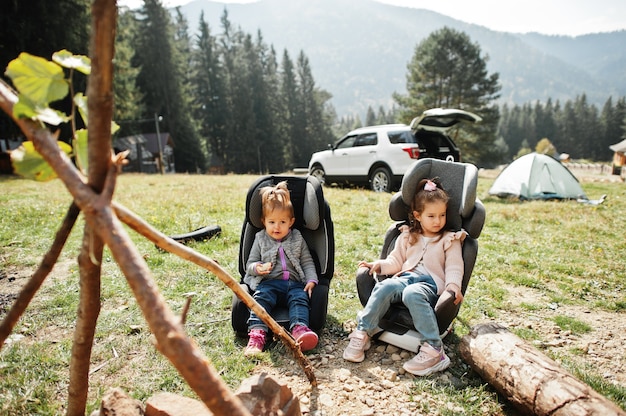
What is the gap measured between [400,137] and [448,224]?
8.07m

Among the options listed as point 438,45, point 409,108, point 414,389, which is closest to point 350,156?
point 414,389

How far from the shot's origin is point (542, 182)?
1148cm

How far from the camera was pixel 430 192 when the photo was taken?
3.35 metres

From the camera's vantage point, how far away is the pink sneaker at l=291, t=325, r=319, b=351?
9.82 feet

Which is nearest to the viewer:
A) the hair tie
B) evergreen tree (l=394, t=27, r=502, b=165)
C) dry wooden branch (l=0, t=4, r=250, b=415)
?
dry wooden branch (l=0, t=4, r=250, b=415)

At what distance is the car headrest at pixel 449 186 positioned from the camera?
3395 mm

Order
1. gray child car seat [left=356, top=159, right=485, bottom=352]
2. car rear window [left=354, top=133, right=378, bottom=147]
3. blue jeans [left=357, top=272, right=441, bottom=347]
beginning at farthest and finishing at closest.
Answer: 1. car rear window [left=354, top=133, right=378, bottom=147]
2. gray child car seat [left=356, top=159, right=485, bottom=352]
3. blue jeans [left=357, top=272, right=441, bottom=347]

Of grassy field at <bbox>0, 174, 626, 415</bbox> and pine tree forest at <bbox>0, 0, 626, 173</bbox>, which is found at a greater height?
pine tree forest at <bbox>0, 0, 626, 173</bbox>

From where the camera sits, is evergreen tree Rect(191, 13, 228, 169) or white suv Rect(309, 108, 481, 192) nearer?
white suv Rect(309, 108, 481, 192)

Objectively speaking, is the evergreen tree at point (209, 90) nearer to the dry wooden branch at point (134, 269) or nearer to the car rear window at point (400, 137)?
the car rear window at point (400, 137)

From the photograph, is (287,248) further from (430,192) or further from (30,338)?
(30,338)

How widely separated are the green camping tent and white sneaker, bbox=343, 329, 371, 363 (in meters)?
10.3

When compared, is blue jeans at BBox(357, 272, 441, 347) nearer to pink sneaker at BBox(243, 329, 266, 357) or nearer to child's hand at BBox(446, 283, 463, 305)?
child's hand at BBox(446, 283, 463, 305)

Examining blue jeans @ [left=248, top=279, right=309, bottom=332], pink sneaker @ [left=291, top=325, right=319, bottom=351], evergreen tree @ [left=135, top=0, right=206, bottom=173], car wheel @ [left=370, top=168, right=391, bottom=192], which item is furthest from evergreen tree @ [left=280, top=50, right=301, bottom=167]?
pink sneaker @ [left=291, top=325, right=319, bottom=351]
